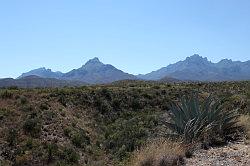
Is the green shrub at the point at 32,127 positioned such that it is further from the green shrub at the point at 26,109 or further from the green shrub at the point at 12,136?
the green shrub at the point at 26,109

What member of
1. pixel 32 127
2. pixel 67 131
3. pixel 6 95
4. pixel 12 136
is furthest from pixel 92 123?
pixel 12 136

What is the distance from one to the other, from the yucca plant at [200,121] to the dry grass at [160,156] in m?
1.70

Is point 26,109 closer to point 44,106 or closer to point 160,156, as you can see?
point 44,106

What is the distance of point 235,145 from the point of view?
40.1ft

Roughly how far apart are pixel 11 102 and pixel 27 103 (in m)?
1.27

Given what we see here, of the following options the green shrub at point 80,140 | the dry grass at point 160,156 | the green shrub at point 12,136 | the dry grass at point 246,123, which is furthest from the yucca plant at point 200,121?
the green shrub at point 80,140

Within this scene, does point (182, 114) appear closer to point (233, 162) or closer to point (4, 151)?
point (233, 162)

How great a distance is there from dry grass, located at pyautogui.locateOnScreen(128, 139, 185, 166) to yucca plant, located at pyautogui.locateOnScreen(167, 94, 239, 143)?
5.58ft

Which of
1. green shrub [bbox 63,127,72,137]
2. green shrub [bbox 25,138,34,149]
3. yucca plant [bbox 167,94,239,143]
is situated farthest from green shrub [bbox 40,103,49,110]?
yucca plant [bbox 167,94,239,143]

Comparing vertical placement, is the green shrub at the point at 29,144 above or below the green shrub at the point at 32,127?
below

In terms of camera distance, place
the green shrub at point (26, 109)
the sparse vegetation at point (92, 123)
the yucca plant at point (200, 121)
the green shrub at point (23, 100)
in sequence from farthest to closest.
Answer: the green shrub at point (23, 100) < the green shrub at point (26, 109) < the sparse vegetation at point (92, 123) < the yucca plant at point (200, 121)

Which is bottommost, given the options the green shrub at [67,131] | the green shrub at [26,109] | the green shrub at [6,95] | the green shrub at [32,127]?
the green shrub at [67,131]

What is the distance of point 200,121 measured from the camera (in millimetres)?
13320

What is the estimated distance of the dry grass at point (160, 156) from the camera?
1019 centimetres
